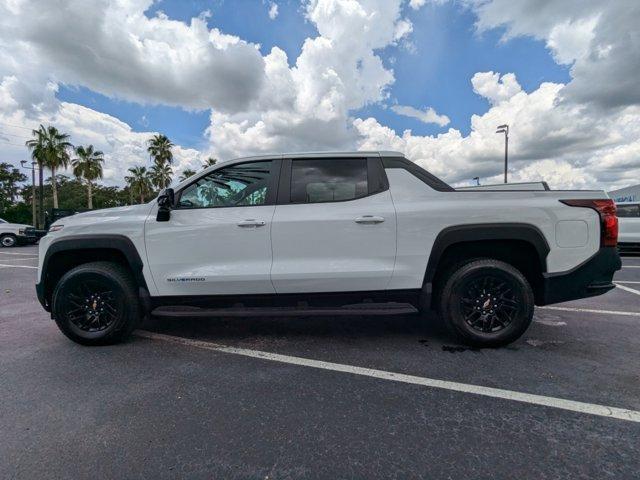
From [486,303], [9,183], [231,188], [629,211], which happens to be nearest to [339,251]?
[231,188]

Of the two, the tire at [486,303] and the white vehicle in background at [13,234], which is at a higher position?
the white vehicle in background at [13,234]

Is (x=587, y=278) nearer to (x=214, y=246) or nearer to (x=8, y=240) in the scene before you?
(x=214, y=246)

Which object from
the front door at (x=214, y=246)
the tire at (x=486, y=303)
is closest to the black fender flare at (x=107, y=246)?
the front door at (x=214, y=246)

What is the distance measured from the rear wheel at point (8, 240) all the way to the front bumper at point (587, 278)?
21309 mm

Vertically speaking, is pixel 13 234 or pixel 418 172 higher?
pixel 418 172

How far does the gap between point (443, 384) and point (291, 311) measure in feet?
4.68

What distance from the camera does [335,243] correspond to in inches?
125

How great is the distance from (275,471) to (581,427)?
181 centimetres

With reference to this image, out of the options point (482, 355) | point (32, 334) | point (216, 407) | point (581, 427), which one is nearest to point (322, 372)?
point (216, 407)

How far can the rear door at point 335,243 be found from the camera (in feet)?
10.4

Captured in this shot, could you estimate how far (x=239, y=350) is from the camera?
10.8 feet

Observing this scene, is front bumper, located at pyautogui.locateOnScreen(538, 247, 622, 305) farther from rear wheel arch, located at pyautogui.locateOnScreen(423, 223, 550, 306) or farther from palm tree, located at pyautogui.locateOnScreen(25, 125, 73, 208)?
palm tree, located at pyautogui.locateOnScreen(25, 125, 73, 208)

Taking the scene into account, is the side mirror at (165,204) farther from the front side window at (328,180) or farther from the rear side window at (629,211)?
the rear side window at (629,211)

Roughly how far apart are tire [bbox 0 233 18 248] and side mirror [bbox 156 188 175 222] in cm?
1851
